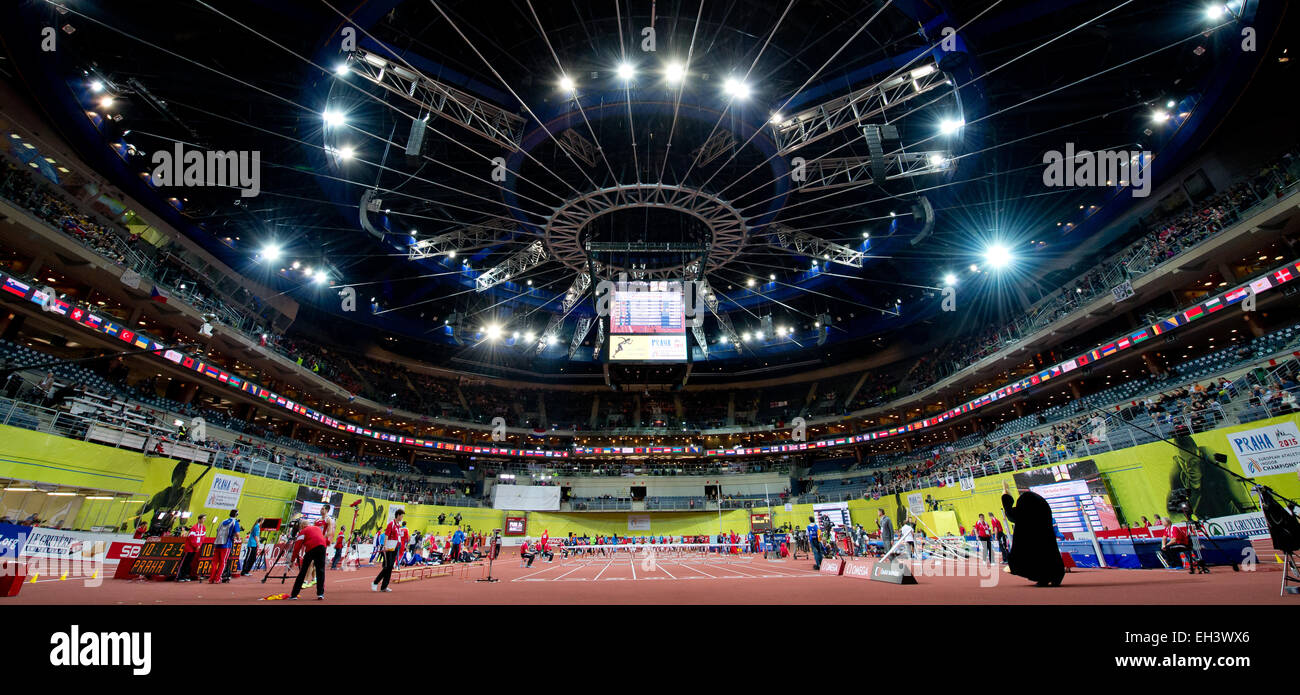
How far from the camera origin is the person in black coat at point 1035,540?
6.50 meters

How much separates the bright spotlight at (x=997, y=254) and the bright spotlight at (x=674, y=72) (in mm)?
22181

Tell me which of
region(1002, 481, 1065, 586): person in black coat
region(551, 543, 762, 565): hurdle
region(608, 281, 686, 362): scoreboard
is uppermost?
region(608, 281, 686, 362): scoreboard

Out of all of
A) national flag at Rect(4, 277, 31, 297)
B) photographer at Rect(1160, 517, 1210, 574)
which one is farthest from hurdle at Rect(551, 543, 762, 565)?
national flag at Rect(4, 277, 31, 297)

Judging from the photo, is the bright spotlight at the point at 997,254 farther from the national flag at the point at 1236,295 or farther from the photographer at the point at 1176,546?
the photographer at the point at 1176,546

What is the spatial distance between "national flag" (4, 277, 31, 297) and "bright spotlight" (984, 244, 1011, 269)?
45.1 meters

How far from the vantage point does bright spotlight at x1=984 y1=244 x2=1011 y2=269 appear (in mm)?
27016

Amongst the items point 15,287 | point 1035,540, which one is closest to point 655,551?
point 1035,540

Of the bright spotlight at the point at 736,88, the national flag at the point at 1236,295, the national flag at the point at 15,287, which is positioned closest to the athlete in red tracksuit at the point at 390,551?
the bright spotlight at the point at 736,88

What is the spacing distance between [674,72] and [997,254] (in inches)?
907

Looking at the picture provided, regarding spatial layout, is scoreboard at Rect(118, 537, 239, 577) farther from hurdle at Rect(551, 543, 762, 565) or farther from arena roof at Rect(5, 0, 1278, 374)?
hurdle at Rect(551, 543, 762, 565)

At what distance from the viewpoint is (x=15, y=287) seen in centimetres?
1758

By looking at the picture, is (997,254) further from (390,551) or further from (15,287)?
(15,287)

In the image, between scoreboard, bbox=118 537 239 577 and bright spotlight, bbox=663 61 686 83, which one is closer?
scoreboard, bbox=118 537 239 577
